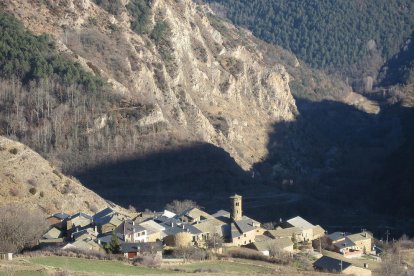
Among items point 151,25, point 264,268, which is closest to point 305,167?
point 151,25

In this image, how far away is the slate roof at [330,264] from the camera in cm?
7469

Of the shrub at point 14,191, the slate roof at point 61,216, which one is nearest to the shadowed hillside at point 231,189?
the shrub at point 14,191

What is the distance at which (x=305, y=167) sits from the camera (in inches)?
7387

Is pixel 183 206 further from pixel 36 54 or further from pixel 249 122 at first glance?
pixel 249 122

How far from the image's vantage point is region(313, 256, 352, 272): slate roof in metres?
74.7

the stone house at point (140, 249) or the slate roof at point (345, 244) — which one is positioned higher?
the slate roof at point (345, 244)

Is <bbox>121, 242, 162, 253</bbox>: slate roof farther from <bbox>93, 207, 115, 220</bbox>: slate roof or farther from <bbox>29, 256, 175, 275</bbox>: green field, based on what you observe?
<bbox>93, 207, 115, 220</bbox>: slate roof

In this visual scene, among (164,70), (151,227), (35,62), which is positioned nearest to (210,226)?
(151,227)

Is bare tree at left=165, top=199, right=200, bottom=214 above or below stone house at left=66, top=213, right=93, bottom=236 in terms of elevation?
above

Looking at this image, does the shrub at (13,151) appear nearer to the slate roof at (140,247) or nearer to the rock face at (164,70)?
the slate roof at (140,247)

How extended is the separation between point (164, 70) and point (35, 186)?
7665 cm

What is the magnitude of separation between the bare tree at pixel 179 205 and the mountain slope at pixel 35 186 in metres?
15.0

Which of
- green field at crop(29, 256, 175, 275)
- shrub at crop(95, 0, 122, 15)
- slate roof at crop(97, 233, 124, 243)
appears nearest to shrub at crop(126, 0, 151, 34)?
shrub at crop(95, 0, 122, 15)

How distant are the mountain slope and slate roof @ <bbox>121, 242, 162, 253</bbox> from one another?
16490 mm
